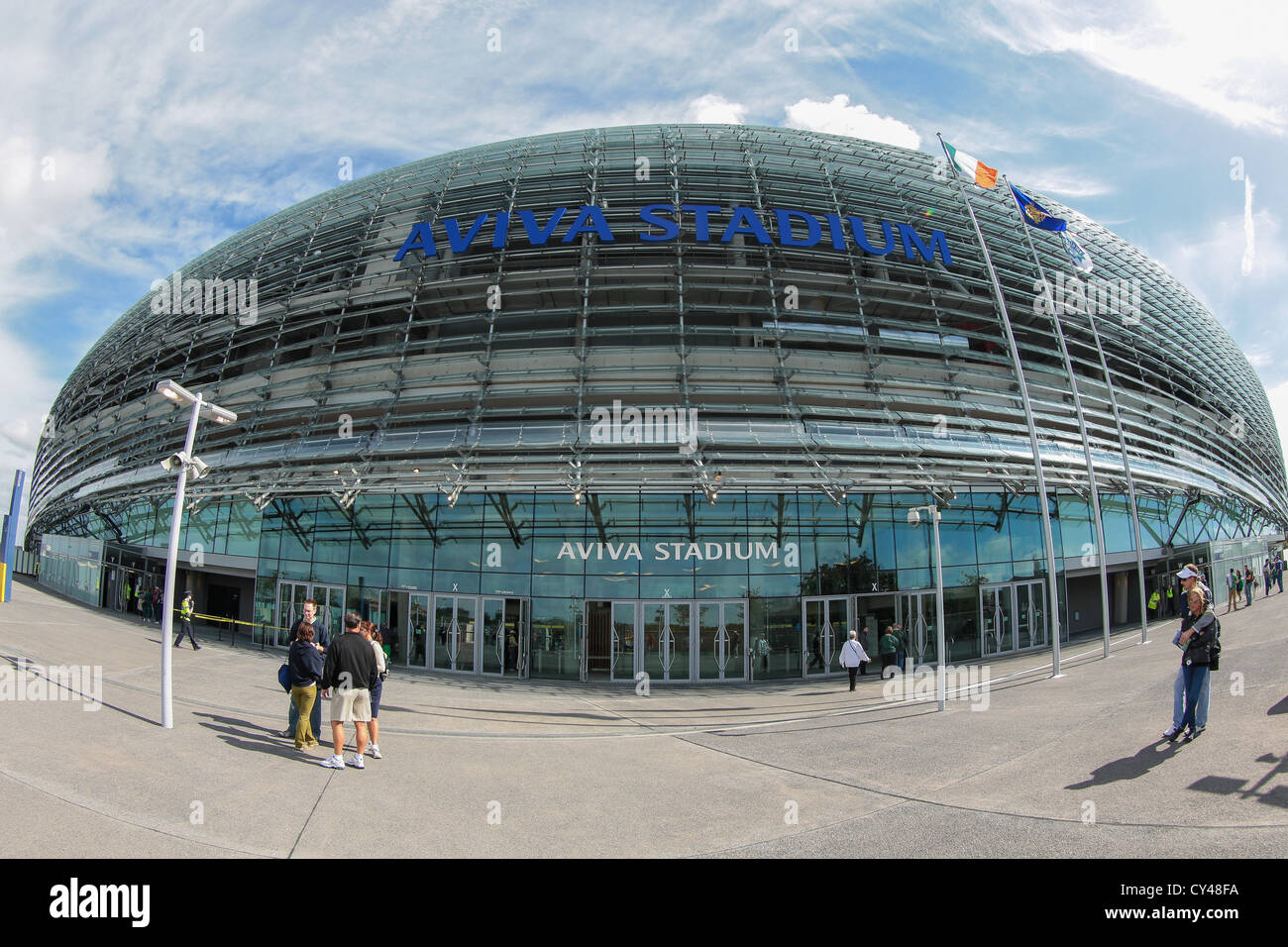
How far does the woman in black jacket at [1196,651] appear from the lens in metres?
6.71

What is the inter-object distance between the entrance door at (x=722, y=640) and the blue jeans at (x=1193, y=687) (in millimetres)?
11787

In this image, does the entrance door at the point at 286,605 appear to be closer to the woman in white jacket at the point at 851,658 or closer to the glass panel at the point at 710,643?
the glass panel at the point at 710,643

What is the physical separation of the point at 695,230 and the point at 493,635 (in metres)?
14.0

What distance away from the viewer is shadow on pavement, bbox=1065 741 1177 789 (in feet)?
20.5

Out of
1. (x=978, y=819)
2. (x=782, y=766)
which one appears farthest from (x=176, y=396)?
(x=978, y=819)

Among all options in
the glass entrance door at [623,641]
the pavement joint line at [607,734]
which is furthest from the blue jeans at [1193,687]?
the glass entrance door at [623,641]

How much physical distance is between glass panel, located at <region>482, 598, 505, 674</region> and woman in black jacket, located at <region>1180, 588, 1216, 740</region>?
1555cm

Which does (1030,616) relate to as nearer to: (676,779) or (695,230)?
(695,230)

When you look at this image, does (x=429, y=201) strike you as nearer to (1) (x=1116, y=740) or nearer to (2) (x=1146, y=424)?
(1) (x=1116, y=740)

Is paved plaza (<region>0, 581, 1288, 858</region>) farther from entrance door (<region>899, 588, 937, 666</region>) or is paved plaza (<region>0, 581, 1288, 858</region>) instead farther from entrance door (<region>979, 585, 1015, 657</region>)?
entrance door (<region>979, 585, 1015, 657</region>)

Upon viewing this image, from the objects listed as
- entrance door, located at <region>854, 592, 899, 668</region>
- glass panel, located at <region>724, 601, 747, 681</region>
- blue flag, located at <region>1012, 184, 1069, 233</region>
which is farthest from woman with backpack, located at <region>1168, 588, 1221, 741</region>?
blue flag, located at <region>1012, 184, 1069, 233</region>

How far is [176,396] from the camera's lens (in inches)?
387

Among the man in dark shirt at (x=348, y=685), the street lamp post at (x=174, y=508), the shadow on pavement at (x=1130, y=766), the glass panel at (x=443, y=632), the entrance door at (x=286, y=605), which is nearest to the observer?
the shadow on pavement at (x=1130, y=766)

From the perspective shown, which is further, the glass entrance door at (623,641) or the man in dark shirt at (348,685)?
the glass entrance door at (623,641)
